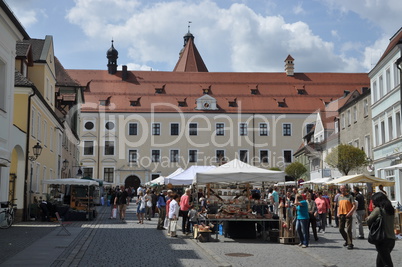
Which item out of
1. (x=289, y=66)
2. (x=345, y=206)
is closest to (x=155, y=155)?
(x=289, y=66)

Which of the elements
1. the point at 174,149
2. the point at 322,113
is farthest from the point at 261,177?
the point at 174,149

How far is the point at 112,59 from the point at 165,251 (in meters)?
68.2

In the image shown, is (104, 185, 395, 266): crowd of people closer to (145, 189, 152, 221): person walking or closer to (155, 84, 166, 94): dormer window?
(145, 189, 152, 221): person walking

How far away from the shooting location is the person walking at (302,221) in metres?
15.3

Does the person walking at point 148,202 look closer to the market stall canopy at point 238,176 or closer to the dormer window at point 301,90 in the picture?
the market stall canopy at point 238,176

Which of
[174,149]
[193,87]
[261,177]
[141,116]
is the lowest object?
[261,177]

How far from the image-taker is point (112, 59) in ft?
261

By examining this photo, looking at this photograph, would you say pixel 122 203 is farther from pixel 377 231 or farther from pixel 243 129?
pixel 243 129

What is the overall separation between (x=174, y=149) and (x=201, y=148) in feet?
11.8

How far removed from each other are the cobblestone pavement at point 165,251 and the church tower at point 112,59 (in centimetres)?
6158

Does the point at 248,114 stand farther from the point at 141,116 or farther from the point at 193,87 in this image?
the point at 141,116

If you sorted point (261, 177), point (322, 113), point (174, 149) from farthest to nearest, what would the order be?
1. point (174, 149)
2. point (322, 113)
3. point (261, 177)

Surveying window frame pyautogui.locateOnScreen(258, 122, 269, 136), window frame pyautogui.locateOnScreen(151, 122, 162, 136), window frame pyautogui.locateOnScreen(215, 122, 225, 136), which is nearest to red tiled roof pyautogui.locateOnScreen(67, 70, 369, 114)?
window frame pyautogui.locateOnScreen(258, 122, 269, 136)

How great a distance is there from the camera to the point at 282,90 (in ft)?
254
